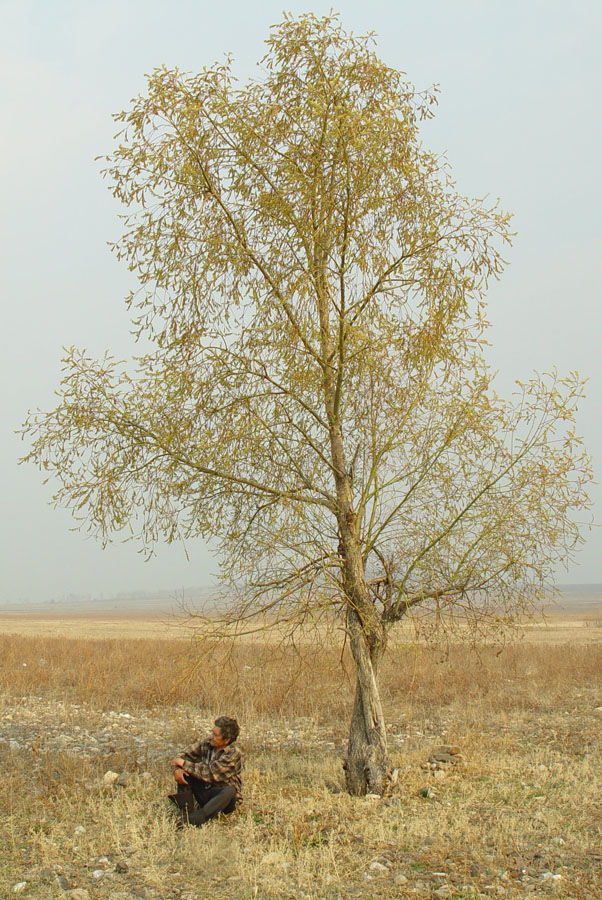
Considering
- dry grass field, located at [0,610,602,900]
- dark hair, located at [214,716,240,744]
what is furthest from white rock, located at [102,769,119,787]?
dark hair, located at [214,716,240,744]

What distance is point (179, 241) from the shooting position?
8328 millimetres

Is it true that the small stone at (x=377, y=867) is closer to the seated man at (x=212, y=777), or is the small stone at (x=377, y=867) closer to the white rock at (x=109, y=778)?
the seated man at (x=212, y=777)

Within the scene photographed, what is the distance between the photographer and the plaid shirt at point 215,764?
759cm

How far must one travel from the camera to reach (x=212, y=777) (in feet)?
24.9

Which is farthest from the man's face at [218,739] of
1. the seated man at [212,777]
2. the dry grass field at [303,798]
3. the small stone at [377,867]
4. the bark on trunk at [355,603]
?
the small stone at [377,867]

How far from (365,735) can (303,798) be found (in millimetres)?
947

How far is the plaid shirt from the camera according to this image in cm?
759

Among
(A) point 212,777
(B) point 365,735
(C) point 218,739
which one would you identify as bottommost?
(A) point 212,777

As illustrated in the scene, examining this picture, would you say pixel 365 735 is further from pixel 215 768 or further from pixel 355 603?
pixel 215 768

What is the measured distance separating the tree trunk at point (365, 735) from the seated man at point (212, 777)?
1.36 metres

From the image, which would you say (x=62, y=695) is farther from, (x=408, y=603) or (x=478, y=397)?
(x=478, y=397)

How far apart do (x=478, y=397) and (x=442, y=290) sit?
1252 mm

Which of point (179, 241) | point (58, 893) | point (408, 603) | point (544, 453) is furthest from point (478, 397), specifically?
point (58, 893)

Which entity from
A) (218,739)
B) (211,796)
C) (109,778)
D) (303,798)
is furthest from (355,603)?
(109,778)
